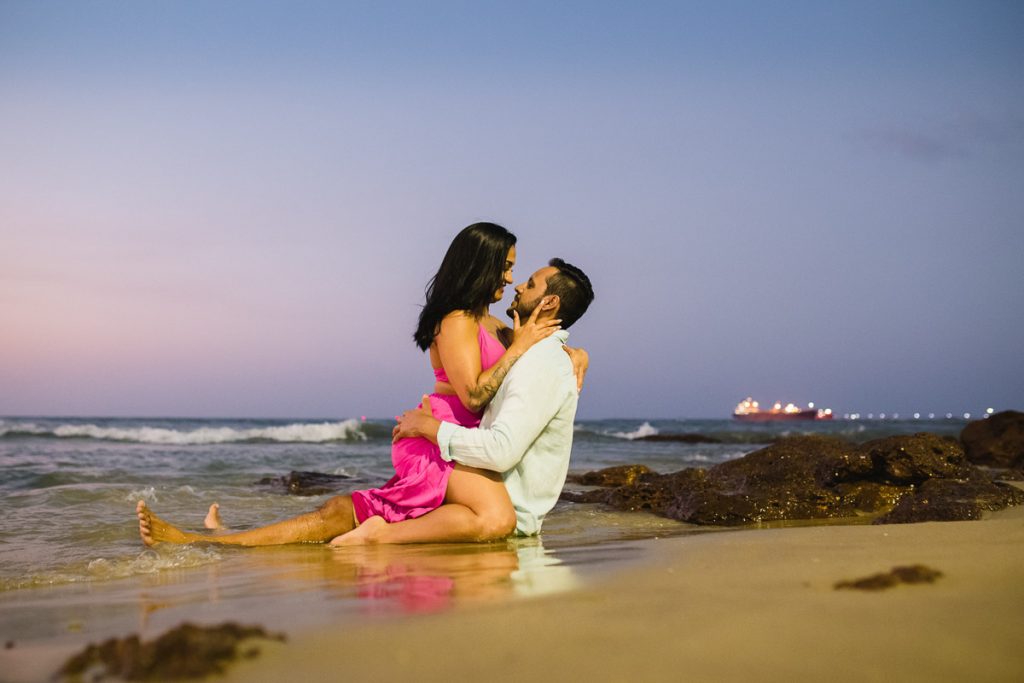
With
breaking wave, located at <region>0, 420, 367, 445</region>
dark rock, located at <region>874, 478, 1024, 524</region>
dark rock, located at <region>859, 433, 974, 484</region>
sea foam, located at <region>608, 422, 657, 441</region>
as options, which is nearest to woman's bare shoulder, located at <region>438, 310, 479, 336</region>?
dark rock, located at <region>874, 478, 1024, 524</region>

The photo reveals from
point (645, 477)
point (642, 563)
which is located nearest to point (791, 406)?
point (645, 477)

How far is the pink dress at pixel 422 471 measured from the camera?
17.2ft

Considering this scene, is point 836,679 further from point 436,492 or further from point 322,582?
point 436,492

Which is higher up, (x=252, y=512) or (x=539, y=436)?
(x=539, y=436)

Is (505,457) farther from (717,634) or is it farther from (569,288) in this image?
(717,634)

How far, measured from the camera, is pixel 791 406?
84.4m

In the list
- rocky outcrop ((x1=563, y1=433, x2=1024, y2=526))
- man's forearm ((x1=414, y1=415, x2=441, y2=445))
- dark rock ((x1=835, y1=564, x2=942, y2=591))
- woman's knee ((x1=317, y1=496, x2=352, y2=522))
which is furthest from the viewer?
rocky outcrop ((x1=563, y1=433, x2=1024, y2=526))

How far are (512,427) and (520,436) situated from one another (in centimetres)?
9

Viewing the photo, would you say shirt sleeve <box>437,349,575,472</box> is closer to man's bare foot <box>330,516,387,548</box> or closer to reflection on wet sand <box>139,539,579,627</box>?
reflection on wet sand <box>139,539,579,627</box>

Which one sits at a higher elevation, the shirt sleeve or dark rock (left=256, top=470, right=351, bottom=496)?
the shirt sleeve

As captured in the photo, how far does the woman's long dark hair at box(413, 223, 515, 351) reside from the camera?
5.13m

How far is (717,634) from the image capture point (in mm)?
2377

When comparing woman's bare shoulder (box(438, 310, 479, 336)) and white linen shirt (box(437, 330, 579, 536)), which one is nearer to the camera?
white linen shirt (box(437, 330, 579, 536))

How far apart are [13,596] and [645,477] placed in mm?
6107
